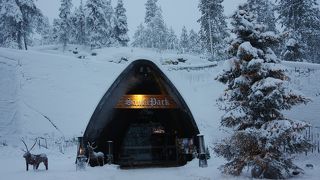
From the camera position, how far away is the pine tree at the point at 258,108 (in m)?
11.4

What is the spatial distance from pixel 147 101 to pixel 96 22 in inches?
1946

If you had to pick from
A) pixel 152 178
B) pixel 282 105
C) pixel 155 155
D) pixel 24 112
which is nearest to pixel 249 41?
pixel 282 105

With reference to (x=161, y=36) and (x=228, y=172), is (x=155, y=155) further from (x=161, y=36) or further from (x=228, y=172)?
(x=161, y=36)

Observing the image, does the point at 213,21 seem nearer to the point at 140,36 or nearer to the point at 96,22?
the point at 96,22

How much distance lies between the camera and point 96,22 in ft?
213

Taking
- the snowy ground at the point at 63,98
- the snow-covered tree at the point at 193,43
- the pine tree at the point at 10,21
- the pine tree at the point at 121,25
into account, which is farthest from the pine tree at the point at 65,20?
the snow-covered tree at the point at 193,43

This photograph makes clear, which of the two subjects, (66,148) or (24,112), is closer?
(66,148)

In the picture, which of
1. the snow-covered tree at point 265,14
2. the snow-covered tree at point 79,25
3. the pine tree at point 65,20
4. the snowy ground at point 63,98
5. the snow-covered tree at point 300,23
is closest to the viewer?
the snowy ground at point 63,98

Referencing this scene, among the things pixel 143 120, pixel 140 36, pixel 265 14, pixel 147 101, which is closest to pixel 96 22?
pixel 265 14

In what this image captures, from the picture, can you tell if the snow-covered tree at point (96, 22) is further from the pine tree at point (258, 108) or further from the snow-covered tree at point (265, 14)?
the pine tree at point (258, 108)

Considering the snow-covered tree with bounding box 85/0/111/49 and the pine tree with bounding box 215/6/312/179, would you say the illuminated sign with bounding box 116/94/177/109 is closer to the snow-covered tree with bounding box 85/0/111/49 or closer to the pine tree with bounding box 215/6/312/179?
the pine tree with bounding box 215/6/312/179

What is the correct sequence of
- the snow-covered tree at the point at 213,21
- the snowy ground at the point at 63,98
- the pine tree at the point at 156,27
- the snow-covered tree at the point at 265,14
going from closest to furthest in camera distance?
the snowy ground at the point at 63,98
the snow-covered tree at the point at 213,21
the snow-covered tree at the point at 265,14
the pine tree at the point at 156,27

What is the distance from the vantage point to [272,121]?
1168 centimetres

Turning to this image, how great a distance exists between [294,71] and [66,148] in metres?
21.7
